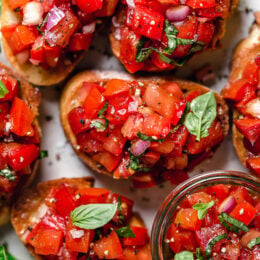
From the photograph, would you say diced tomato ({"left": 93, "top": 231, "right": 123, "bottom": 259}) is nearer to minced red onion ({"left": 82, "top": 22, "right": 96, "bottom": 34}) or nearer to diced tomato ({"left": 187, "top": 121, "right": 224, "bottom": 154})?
diced tomato ({"left": 187, "top": 121, "right": 224, "bottom": 154})

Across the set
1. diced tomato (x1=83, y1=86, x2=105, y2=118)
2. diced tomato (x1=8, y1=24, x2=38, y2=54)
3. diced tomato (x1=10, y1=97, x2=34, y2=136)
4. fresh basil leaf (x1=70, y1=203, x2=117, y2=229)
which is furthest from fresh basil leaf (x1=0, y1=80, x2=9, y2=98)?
fresh basil leaf (x1=70, y1=203, x2=117, y2=229)

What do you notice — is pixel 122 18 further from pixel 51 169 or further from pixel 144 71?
pixel 51 169

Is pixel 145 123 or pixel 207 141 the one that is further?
pixel 207 141

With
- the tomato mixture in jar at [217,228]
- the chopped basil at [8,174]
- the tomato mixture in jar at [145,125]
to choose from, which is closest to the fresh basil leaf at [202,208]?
the tomato mixture in jar at [217,228]

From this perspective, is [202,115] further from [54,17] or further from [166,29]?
[54,17]

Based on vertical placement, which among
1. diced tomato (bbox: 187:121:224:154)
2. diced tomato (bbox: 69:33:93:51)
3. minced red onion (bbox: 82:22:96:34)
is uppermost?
minced red onion (bbox: 82:22:96:34)

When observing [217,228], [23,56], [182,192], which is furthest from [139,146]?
[23,56]

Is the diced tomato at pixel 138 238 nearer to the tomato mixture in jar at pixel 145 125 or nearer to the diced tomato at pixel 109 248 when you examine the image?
the diced tomato at pixel 109 248
